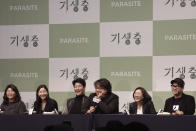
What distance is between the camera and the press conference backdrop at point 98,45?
262 inches

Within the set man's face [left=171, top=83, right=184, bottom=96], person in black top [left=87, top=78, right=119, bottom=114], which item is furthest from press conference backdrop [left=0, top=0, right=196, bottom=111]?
person in black top [left=87, top=78, right=119, bottom=114]

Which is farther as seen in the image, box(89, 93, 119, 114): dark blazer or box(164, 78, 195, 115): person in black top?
box(164, 78, 195, 115): person in black top

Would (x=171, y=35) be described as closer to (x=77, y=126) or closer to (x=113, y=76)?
(x=113, y=76)

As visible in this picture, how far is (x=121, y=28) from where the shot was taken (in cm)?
689

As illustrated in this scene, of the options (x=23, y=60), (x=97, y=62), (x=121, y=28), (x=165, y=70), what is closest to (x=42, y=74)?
(x=23, y=60)

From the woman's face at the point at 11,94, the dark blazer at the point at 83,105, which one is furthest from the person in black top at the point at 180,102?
the woman's face at the point at 11,94

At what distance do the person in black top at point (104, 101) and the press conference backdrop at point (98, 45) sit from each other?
1169 mm

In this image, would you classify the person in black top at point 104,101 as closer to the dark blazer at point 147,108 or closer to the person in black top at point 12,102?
the dark blazer at point 147,108

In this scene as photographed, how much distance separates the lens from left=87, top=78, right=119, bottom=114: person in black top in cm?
545

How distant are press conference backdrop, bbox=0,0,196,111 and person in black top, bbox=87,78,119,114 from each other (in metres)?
1.17

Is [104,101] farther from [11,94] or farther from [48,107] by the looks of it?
[11,94]

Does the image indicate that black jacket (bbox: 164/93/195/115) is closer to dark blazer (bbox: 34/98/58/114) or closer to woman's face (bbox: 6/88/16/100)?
dark blazer (bbox: 34/98/58/114)

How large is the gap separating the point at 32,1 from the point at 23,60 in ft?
3.23

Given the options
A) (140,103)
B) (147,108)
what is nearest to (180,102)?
(147,108)
